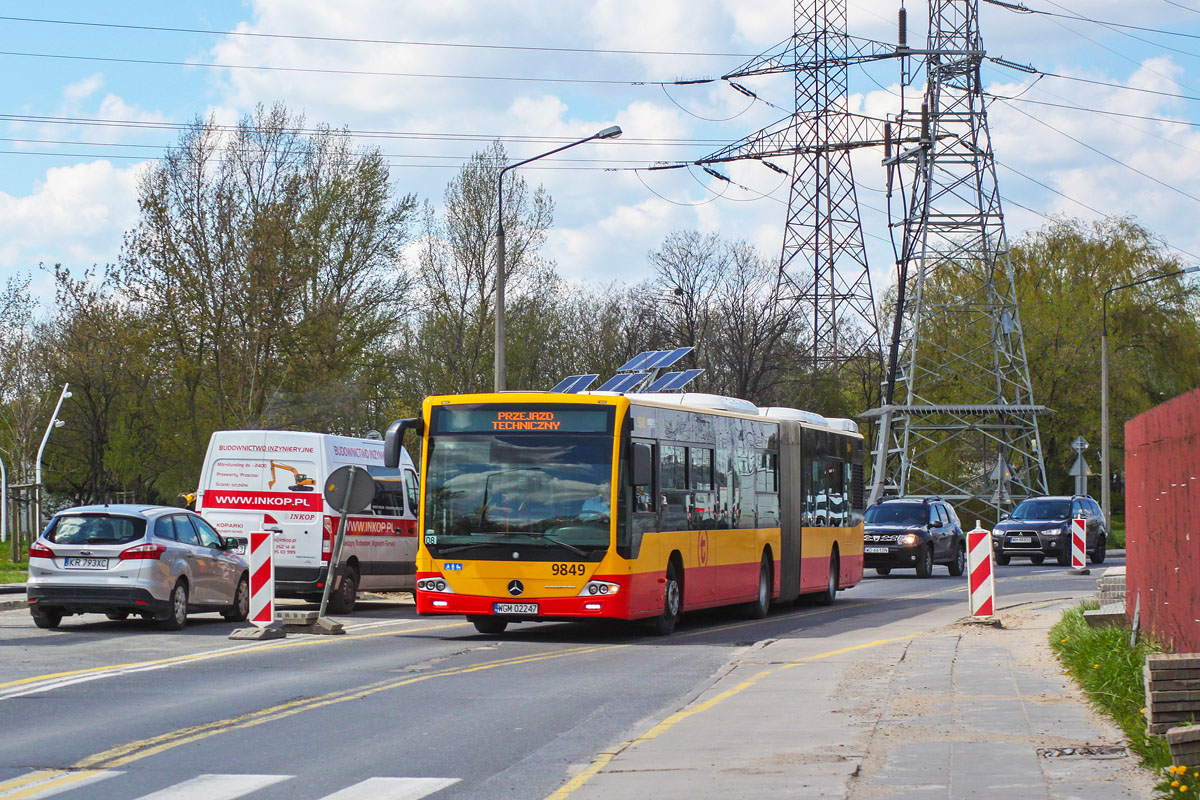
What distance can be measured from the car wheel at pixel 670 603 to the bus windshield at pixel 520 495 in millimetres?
1782

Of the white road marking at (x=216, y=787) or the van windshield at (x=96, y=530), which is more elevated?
the van windshield at (x=96, y=530)

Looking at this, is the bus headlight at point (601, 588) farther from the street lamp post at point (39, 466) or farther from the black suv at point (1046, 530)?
the black suv at point (1046, 530)

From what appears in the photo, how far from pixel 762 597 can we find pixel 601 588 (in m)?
5.91

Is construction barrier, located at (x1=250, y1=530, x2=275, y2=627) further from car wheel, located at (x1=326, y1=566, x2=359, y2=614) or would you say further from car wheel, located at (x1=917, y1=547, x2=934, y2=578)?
car wheel, located at (x1=917, y1=547, x2=934, y2=578)

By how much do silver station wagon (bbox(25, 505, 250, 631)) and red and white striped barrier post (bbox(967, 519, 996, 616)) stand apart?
31.9 ft

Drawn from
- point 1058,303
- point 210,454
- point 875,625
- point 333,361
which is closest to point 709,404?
point 875,625

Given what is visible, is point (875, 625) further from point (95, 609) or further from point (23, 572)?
point (23, 572)

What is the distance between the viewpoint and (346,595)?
2361 cm

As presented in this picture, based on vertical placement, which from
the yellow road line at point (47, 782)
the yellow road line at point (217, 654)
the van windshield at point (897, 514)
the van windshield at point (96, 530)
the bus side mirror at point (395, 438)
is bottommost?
the yellow road line at point (47, 782)

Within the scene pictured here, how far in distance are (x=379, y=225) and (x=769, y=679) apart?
118 ft

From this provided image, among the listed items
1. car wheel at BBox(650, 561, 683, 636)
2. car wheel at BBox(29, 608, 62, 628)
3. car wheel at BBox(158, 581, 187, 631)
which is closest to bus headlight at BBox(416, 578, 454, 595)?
car wheel at BBox(650, 561, 683, 636)

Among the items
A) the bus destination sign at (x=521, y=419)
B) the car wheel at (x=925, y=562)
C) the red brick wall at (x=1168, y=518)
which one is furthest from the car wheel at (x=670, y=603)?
the car wheel at (x=925, y=562)

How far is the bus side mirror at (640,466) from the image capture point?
1781 cm

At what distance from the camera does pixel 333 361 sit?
145ft
